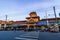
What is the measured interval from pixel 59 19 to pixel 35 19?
1067 centimetres

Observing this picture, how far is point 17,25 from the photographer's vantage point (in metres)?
58.8

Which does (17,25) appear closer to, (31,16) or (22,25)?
(22,25)

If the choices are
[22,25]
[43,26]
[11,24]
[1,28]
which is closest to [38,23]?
[43,26]

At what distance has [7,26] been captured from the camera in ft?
201

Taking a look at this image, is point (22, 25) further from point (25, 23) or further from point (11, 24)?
point (11, 24)

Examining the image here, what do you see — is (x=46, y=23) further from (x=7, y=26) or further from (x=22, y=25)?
(x=7, y=26)

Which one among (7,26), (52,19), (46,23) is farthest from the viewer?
(7,26)

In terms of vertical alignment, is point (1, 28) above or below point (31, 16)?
below

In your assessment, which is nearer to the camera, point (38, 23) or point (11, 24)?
point (38, 23)

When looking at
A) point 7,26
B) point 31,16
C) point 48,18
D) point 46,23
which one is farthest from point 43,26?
point 7,26

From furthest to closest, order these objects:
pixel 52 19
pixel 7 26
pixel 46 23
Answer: pixel 7 26, pixel 52 19, pixel 46 23

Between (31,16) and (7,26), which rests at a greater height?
(31,16)

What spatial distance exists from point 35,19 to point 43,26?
820cm

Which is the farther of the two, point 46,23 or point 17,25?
point 17,25
